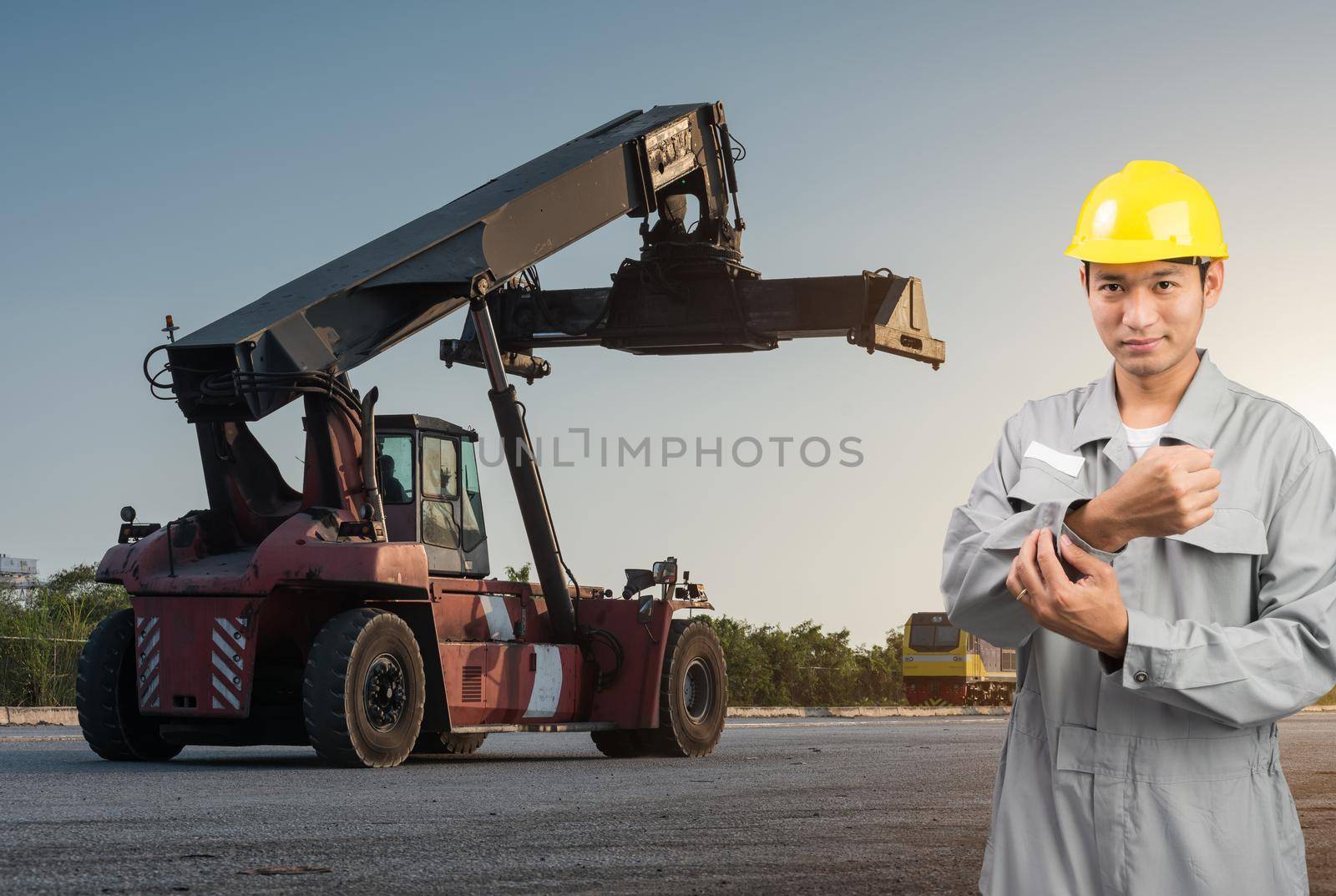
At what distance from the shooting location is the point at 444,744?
15.1m

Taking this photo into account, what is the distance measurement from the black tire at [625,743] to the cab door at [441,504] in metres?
2.51

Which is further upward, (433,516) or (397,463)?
(397,463)

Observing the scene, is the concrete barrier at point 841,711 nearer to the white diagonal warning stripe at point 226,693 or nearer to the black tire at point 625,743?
the black tire at point 625,743

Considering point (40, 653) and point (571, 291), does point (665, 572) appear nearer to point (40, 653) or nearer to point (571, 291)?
point (571, 291)

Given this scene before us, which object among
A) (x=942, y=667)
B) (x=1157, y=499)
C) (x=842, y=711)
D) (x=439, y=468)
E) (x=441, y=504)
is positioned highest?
(x=439, y=468)

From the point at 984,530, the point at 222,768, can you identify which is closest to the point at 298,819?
the point at 222,768

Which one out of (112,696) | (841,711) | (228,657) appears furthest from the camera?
(841,711)

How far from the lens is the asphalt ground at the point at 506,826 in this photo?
5758mm

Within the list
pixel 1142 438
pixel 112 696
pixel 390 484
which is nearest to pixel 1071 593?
pixel 1142 438

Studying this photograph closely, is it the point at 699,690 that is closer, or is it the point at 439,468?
the point at 439,468

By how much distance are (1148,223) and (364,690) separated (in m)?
9.96

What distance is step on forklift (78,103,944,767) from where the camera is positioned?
38.2ft

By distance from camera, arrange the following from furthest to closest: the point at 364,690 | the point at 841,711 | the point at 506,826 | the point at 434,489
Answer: the point at 841,711 → the point at 434,489 → the point at 364,690 → the point at 506,826

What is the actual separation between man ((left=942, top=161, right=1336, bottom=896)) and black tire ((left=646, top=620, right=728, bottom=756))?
12423mm
